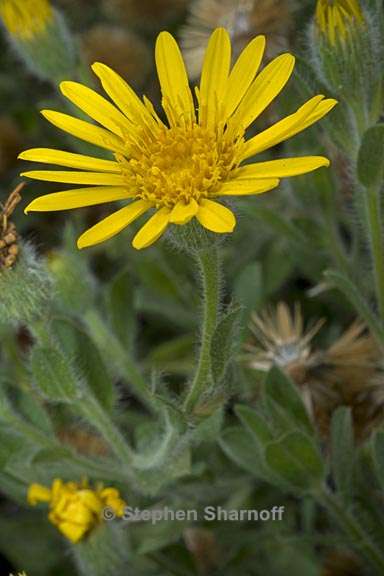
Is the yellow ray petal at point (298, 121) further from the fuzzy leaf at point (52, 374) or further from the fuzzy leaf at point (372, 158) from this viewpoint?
the fuzzy leaf at point (52, 374)

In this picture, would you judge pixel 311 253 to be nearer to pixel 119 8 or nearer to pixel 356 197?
pixel 356 197

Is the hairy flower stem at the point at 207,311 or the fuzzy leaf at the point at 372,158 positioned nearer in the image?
the hairy flower stem at the point at 207,311

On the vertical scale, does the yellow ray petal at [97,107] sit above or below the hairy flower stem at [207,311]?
above

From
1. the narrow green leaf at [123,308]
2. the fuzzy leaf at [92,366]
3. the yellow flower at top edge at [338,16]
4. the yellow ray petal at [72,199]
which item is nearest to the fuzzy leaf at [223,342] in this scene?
the yellow ray petal at [72,199]

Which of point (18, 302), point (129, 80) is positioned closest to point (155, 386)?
point (18, 302)

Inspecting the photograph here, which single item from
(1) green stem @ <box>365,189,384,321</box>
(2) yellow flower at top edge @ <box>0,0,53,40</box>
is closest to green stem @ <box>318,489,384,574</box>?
(1) green stem @ <box>365,189,384,321</box>

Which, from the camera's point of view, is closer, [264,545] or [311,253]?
[264,545]
